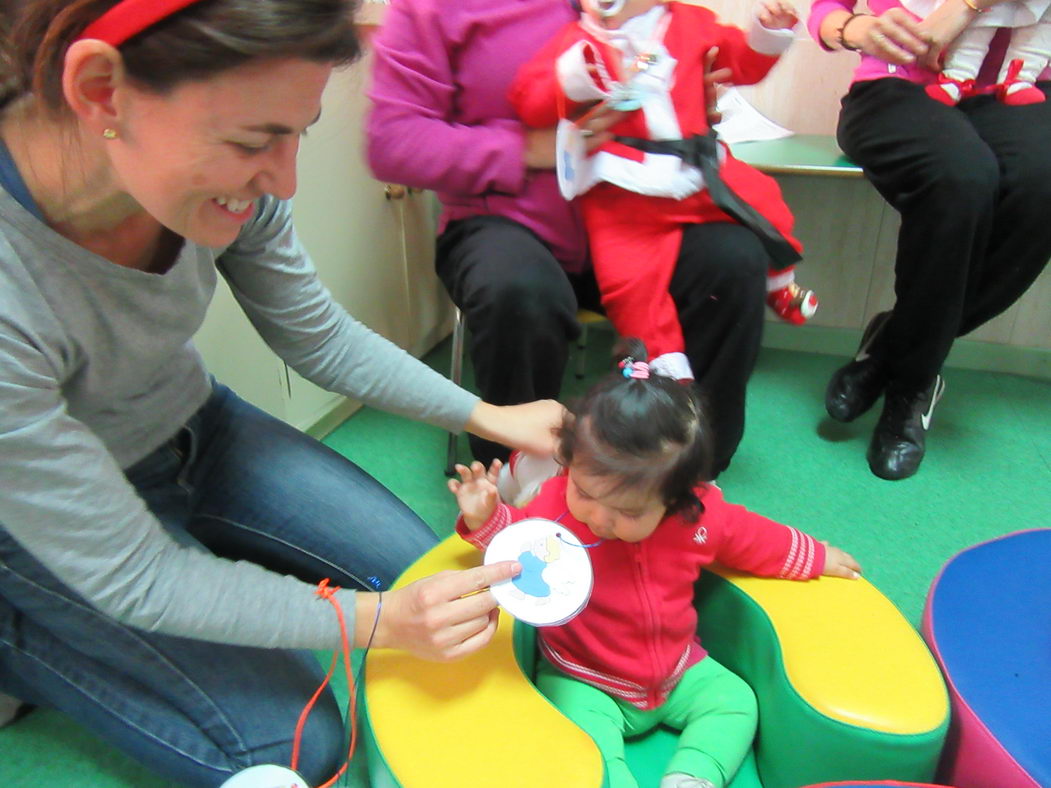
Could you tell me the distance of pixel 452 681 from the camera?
0.86 m

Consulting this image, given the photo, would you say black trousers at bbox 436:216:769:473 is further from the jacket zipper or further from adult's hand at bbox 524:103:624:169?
the jacket zipper

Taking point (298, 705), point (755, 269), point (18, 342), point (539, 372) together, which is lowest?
point (298, 705)

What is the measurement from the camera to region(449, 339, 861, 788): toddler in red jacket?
0.84 metres

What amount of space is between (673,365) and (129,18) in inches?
34.6

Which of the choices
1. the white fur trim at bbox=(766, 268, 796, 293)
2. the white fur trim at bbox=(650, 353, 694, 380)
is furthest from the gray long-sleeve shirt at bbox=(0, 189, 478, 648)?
the white fur trim at bbox=(766, 268, 796, 293)

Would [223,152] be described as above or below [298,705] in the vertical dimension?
above

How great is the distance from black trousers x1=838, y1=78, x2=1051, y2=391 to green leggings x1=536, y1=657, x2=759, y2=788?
2.70 ft

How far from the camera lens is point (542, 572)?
0.84 m

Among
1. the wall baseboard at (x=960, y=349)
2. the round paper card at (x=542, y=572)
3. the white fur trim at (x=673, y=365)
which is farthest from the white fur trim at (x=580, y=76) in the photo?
the wall baseboard at (x=960, y=349)

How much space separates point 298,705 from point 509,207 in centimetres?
82

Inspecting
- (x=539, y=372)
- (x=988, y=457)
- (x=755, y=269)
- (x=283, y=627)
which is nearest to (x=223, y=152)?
(x=283, y=627)

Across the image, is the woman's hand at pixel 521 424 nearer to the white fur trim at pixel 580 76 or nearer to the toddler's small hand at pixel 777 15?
the white fur trim at pixel 580 76

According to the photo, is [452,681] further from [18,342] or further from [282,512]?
[18,342]

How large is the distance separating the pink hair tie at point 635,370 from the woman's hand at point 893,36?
96cm
